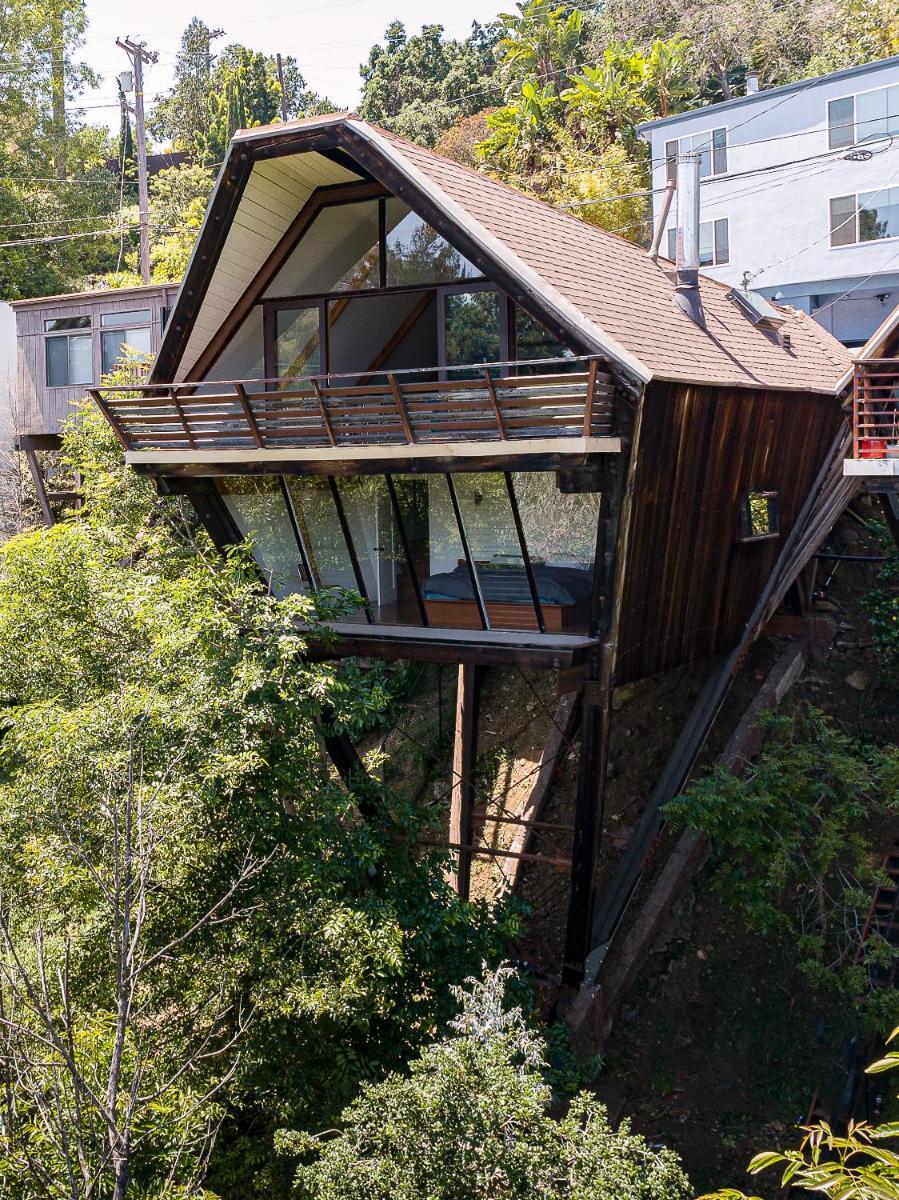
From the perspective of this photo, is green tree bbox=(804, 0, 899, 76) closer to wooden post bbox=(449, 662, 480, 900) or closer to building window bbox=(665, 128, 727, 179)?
building window bbox=(665, 128, 727, 179)

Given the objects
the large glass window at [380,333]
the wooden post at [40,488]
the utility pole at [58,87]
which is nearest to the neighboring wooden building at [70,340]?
the wooden post at [40,488]

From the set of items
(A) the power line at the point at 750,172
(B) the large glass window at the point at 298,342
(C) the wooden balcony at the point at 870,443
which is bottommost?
(C) the wooden balcony at the point at 870,443

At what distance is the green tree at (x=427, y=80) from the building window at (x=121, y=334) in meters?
24.7

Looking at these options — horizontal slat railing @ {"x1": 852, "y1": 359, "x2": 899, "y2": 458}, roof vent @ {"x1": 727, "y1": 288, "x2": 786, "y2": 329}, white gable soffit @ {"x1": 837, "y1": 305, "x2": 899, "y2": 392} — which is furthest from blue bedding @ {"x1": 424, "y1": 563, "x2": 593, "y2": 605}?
roof vent @ {"x1": 727, "y1": 288, "x2": 786, "y2": 329}

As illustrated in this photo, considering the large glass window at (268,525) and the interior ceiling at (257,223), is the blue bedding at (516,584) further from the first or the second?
the interior ceiling at (257,223)

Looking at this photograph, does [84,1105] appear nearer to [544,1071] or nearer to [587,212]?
[544,1071]

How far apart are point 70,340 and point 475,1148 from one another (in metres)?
19.5

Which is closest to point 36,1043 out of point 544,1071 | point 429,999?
point 429,999

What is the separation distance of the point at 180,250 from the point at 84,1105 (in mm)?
28470

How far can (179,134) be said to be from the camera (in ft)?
175

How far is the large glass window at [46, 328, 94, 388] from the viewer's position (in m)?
22.5

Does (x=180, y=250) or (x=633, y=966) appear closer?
(x=633, y=966)

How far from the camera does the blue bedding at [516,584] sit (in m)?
12.2

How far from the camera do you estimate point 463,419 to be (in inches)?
454
